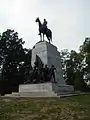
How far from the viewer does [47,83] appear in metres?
21.3

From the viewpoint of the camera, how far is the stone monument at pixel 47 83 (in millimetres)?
21000

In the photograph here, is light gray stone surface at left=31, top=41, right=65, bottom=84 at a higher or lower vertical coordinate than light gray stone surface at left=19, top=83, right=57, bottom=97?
higher

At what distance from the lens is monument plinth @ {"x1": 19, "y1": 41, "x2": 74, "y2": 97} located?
20.9 meters

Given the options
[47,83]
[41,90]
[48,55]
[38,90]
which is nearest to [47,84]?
[47,83]

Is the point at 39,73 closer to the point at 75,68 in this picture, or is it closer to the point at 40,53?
the point at 40,53

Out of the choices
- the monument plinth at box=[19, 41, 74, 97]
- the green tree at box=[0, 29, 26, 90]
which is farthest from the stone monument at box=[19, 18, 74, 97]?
the green tree at box=[0, 29, 26, 90]

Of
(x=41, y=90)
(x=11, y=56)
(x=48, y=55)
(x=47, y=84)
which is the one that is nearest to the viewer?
(x=47, y=84)

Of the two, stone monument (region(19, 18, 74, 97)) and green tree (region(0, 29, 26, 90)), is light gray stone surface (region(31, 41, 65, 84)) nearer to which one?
stone monument (region(19, 18, 74, 97))

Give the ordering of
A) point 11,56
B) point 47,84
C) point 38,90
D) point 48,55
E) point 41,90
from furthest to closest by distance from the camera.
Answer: point 11,56, point 48,55, point 38,90, point 41,90, point 47,84

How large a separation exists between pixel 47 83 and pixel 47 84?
9cm

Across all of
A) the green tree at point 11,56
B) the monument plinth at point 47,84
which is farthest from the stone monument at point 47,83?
the green tree at point 11,56

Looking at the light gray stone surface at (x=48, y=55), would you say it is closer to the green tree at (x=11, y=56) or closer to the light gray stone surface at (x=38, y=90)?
the light gray stone surface at (x=38, y=90)

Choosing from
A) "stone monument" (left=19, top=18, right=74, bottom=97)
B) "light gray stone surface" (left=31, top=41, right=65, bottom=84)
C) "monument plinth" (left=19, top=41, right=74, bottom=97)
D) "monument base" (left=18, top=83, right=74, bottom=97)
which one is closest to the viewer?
"monument base" (left=18, top=83, right=74, bottom=97)

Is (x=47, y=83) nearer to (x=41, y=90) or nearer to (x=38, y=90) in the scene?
(x=41, y=90)
